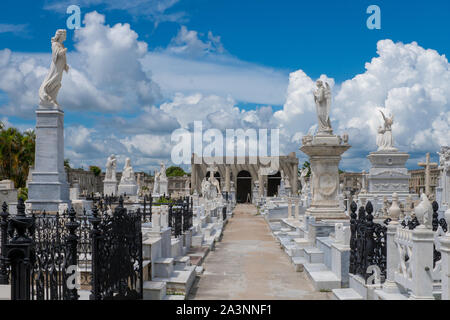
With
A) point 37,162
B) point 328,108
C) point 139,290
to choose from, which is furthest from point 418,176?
point 139,290

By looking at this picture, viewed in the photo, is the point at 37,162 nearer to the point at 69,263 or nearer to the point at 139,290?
the point at 139,290

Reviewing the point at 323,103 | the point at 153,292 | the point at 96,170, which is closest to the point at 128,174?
the point at 323,103

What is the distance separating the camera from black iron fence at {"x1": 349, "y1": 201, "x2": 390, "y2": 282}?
23.8 ft

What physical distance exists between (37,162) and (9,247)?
1241 cm

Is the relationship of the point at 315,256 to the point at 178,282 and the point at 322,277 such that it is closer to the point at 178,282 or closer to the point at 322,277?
the point at 322,277

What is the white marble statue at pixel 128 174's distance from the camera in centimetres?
3528

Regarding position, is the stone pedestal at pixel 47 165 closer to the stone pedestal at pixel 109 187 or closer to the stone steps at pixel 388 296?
the stone steps at pixel 388 296

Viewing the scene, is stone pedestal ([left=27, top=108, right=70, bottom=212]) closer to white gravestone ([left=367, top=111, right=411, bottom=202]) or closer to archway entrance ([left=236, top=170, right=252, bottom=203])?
white gravestone ([left=367, top=111, right=411, bottom=202])

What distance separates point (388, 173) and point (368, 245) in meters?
24.8

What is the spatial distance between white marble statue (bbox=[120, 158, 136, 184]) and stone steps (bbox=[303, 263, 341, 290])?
26532 millimetres

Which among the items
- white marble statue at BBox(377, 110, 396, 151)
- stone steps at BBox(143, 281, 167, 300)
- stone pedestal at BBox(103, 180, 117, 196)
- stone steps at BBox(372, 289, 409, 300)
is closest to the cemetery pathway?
stone steps at BBox(143, 281, 167, 300)

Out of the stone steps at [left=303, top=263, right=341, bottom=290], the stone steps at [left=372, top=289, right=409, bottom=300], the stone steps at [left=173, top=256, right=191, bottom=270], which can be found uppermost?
the stone steps at [left=372, top=289, right=409, bottom=300]

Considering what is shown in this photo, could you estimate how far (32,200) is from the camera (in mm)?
15078

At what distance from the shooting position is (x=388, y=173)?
30625 millimetres
